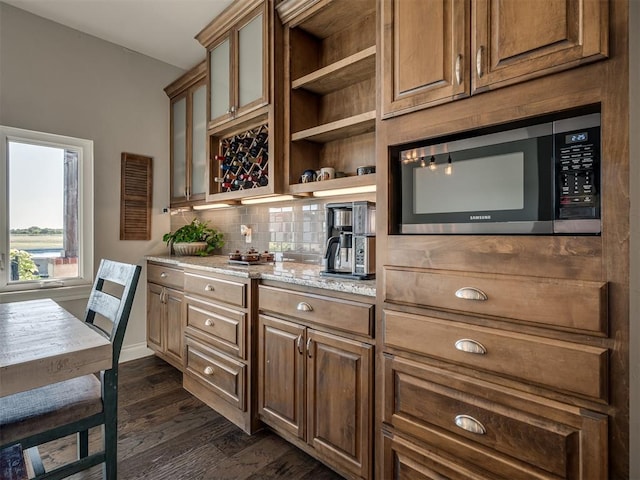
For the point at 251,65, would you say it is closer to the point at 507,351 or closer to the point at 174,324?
the point at 174,324

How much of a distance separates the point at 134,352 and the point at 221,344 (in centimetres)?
160

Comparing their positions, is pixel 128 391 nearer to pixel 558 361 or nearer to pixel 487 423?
pixel 487 423

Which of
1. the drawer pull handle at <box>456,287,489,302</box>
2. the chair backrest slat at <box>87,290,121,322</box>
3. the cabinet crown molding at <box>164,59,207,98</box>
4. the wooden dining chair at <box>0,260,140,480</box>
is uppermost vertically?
the cabinet crown molding at <box>164,59,207,98</box>

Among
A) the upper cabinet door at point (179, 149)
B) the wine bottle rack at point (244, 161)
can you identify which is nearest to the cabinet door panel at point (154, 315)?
the upper cabinet door at point (179, 149)

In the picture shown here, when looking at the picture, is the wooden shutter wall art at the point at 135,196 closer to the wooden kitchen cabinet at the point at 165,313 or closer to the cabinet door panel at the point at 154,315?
the wooden kitchen cabinet at the point at 165,313

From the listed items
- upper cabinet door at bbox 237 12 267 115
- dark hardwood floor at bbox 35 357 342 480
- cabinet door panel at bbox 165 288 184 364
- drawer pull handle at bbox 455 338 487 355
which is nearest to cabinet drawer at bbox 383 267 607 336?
drawer pull handle at bbox 455 338 487 355

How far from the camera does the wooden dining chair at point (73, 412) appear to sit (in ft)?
3.97

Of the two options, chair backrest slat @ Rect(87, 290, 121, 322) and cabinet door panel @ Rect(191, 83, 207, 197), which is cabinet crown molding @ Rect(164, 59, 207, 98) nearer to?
cabinet door panel @ Rect(191, 83, 207, 197)

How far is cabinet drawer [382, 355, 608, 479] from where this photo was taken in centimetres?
96

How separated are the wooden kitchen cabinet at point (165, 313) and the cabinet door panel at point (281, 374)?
0.97m

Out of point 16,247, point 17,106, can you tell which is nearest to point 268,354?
point 16,247

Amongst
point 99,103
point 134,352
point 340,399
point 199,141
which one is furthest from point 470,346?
point 99,103

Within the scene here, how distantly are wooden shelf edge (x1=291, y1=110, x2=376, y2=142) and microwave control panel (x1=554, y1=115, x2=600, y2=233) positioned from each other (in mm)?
980

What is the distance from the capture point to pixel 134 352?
325 cm
